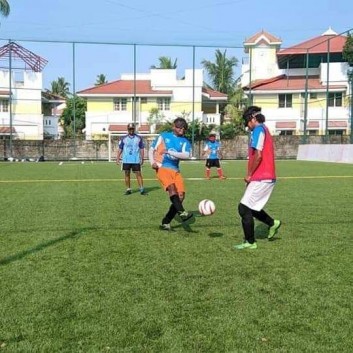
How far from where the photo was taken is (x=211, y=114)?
54.4 meters

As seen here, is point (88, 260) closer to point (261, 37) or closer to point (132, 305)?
point (132, 305)

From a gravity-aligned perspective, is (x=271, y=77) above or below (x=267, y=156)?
above

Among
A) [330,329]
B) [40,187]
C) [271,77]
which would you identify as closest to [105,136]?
[271,77]

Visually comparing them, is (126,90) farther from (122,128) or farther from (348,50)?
(348,50)

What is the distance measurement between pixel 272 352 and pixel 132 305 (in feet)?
4.57

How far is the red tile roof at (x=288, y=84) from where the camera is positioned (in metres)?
51.3

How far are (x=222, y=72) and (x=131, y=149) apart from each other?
50.7 meters

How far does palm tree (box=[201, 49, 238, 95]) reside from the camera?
62.3 meters

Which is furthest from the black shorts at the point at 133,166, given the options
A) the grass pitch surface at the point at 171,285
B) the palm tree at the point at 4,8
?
the palm tree at the point at 4,8

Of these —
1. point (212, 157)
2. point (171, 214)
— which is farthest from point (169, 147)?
point (212, 157)

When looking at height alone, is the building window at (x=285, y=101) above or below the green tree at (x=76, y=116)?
above

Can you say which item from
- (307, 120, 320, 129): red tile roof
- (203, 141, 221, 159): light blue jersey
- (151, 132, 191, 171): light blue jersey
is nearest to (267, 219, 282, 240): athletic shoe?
(151, 132, 191, 171): light blue jersey

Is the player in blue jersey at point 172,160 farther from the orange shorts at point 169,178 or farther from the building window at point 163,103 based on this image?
the building window at point 163,103

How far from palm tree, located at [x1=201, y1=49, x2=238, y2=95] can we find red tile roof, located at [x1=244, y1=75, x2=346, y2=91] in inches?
287
